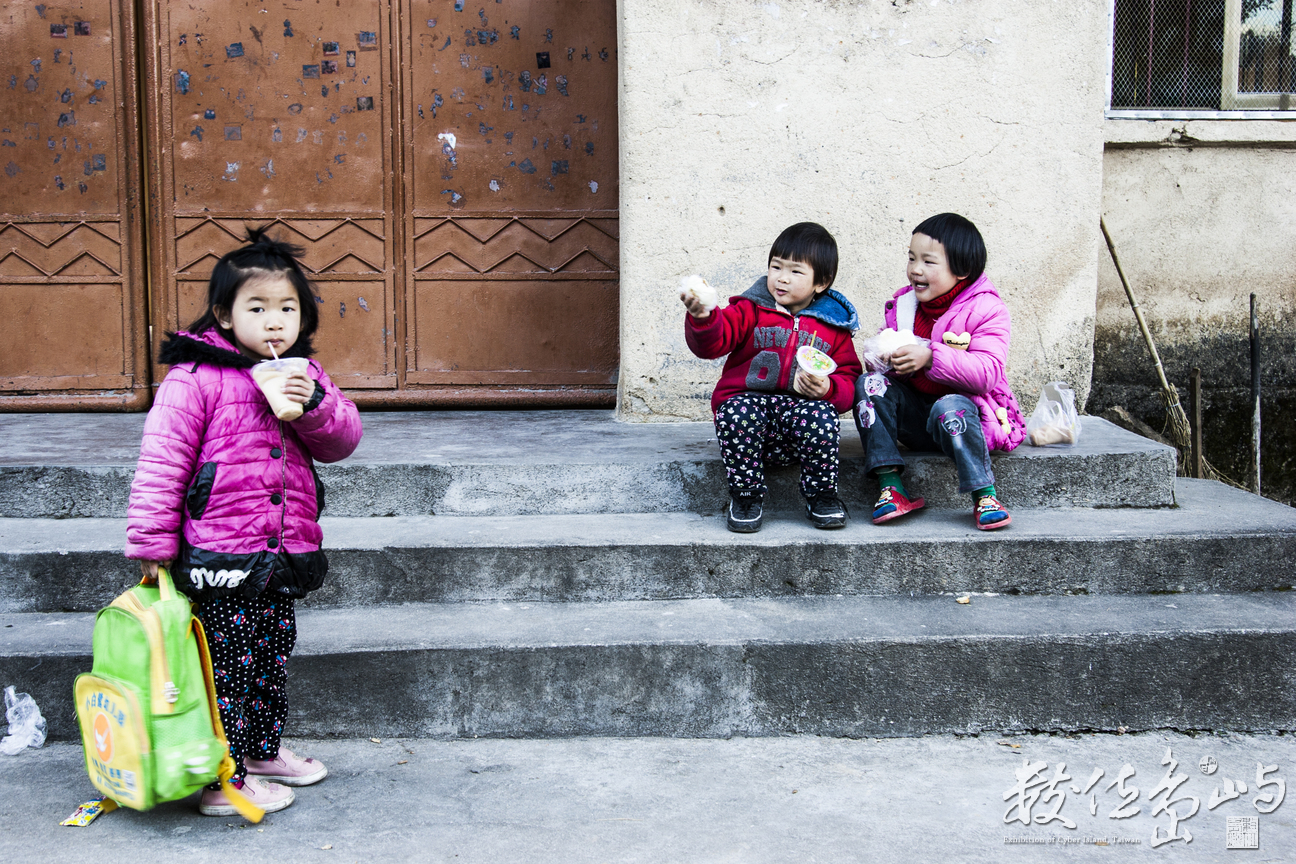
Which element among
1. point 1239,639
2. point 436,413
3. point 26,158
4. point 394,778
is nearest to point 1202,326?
point 1239,639

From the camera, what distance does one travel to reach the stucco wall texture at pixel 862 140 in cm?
425

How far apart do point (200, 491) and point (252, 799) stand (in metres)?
0.73

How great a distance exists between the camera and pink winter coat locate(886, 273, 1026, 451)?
3404 mm

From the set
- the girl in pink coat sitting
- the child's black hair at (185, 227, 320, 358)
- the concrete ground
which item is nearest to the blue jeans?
the girl in pink coat sitting

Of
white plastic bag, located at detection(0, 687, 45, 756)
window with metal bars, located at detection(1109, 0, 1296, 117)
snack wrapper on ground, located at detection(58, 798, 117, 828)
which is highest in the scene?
window with metal bars, located at detection(1109, 0, 1296, 117)

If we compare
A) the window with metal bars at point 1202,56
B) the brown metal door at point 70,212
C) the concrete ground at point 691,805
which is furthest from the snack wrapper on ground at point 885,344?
the brown metal door at point 70,212

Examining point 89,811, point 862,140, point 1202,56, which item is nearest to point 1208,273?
point 1202,56

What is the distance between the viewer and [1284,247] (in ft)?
16.2

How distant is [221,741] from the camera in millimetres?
2324

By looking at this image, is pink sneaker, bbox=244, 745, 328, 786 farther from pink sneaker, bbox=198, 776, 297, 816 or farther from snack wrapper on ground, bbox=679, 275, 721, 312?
snack wrapper on ground, bbox=679, 275, 721, 312

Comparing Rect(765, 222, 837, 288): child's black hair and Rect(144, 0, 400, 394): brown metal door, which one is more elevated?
Rect(144, 0, 400, 394): brown metal door

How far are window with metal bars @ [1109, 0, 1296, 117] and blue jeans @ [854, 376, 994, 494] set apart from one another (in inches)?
91.1

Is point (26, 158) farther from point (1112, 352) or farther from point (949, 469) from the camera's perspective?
point (1112, 352)

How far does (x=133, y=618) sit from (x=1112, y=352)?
441 cm
